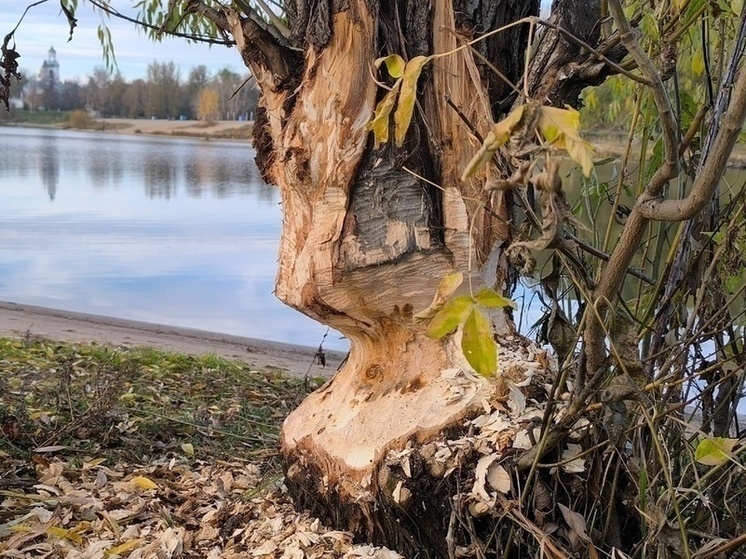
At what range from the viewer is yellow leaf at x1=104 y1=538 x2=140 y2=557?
1.71 metres

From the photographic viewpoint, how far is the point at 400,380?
184 centimetres

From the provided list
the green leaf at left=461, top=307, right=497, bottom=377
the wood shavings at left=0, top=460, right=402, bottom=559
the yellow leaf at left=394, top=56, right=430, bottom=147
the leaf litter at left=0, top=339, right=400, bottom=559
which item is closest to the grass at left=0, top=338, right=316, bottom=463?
the leaf litter at left=0, top=339, right=400, bottom=559

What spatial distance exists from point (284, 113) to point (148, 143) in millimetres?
36655

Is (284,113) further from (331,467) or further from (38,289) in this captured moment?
(38,289)

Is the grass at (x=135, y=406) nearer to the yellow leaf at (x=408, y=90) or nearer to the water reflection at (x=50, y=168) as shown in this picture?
the yellow leaf at (x=408, y=90)

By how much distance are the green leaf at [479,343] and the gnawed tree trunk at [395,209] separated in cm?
62

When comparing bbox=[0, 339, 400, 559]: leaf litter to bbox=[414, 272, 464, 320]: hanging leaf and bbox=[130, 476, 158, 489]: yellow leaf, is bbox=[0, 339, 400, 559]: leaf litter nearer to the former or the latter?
bbox=[130, 476, 158, 489]: yellow leaf

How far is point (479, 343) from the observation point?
0.98 m

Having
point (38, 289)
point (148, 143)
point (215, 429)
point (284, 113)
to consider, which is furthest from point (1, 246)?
point (148, 143)

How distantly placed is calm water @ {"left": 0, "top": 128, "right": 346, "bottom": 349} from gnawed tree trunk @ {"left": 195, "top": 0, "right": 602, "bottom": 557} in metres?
3.01

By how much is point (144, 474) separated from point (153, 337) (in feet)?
11.9

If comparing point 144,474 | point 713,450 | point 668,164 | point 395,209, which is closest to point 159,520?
point 144,474

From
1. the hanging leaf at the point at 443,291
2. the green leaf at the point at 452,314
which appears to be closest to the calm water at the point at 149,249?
the hanging leaf at the point at 443,291

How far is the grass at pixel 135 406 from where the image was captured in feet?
7.69
